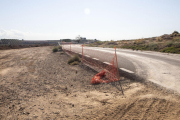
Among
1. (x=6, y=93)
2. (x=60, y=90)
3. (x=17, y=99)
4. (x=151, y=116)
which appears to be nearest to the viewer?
(x=151, y=116)

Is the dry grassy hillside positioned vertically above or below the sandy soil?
above

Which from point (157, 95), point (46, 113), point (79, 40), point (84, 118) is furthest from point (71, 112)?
point (79, 40)

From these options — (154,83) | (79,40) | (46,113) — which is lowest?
(46,113)

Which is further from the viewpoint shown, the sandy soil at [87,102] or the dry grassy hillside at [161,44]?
the dry grassy hillside at [161,44]

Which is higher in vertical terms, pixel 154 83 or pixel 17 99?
pixel 154 83

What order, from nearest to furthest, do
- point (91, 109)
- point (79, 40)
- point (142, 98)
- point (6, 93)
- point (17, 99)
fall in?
point (91, 109), point (142, 98), point (17, 99), point (6, 93), point (79, 40)

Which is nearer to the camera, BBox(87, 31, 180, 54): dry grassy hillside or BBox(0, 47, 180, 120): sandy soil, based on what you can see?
BBox(0, 47, 180, 120): sandy soil

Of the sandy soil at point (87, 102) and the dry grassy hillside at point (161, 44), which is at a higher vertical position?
the dry grassy hillside at point (161, 44)

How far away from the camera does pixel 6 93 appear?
14.9 feet

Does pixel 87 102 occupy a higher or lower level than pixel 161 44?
lower

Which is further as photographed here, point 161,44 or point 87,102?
point 161,44

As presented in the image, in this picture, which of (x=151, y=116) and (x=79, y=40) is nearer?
(x=151, y=116)

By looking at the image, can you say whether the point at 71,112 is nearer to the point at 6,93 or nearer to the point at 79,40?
the point at 6,93

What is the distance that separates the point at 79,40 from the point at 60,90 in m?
72.2
